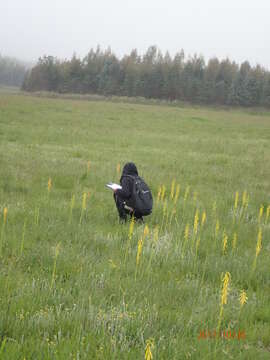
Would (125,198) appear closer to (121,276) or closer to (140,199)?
(140,199)

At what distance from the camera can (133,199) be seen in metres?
6.69

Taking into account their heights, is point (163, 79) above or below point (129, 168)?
above

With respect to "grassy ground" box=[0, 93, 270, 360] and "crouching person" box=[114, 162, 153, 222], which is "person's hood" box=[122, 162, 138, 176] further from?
"grassy ground" box=[0, 93, 270, 360]

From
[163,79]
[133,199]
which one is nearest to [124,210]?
[133,199]

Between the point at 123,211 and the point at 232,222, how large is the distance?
80.4 inches

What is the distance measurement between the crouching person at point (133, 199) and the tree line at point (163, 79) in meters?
76.9

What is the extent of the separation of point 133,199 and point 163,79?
268 ft

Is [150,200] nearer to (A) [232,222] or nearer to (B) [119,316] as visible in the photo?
(A) [232,222]

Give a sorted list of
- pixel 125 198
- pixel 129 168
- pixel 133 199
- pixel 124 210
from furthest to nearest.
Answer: pixel 129 168, pixel 124 210, pixel 125 198, pixel 133 199

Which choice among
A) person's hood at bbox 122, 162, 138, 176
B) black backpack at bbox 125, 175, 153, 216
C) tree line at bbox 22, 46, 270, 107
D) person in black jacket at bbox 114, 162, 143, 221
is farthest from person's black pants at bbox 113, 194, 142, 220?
tree line at bbox 22, 46, 270, 107

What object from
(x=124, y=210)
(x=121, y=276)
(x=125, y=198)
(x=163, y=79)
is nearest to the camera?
(x=121, y=276)

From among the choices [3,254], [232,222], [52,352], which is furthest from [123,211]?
[52,352]

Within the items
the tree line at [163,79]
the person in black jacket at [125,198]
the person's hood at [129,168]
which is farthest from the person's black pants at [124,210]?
the tree line at [163,79]

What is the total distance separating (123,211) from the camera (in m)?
6.96
